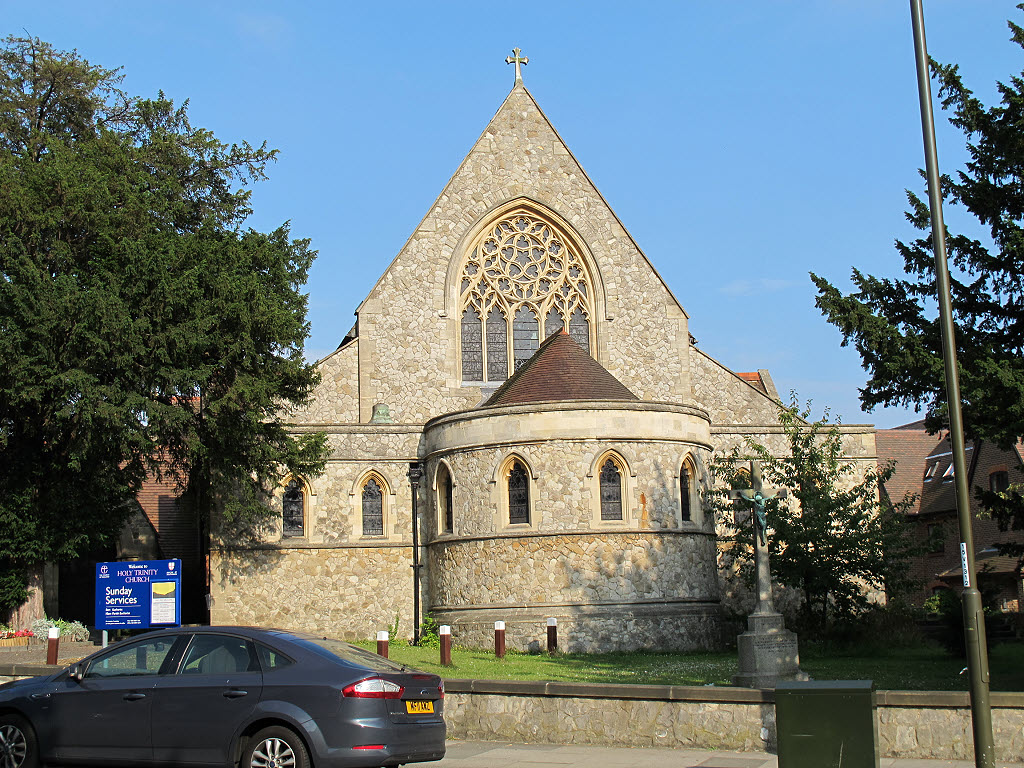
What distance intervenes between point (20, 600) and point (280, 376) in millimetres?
7798

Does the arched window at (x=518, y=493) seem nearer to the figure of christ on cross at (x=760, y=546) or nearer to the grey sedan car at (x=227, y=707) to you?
the figure of christ on cross at (x=760, y=546)

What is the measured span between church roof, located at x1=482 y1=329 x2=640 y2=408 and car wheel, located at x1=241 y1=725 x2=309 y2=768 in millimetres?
15116

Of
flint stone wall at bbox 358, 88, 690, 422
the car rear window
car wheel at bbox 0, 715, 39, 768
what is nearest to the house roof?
flint stone wall at bbox 358, 88, 690, 422

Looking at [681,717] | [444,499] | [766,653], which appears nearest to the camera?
[681,717]

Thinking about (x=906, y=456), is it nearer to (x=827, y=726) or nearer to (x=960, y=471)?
(x=960, y=471)

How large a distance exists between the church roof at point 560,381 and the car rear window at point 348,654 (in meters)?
13.9

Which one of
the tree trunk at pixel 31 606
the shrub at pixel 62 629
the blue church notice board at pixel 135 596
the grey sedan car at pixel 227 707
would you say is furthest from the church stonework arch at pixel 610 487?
the grey sedan car at pixel 227 707

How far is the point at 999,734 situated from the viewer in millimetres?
10797

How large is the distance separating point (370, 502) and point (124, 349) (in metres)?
7.60

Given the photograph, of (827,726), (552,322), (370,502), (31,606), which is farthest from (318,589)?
(827,726)

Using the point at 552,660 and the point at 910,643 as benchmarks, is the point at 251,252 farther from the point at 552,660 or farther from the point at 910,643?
the point at 910,643

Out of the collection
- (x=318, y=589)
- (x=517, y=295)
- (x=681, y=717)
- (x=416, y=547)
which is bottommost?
(x=681, y=717)

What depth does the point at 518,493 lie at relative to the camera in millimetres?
24125

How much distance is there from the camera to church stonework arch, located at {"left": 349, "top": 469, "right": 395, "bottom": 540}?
27344mm
